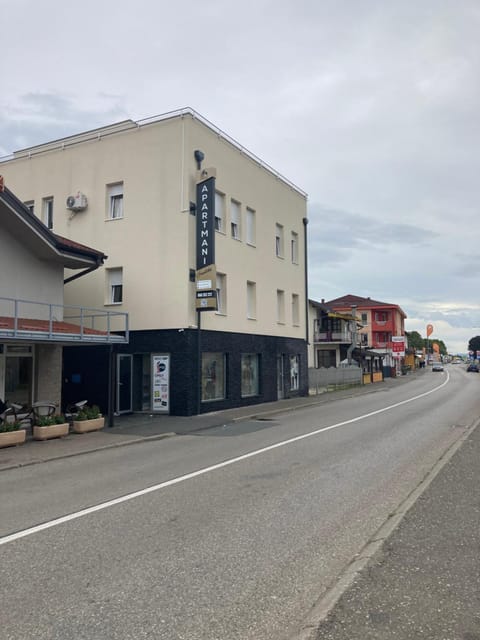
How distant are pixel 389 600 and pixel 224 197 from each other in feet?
64.8

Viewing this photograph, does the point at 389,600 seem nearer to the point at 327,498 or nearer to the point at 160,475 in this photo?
the point at 327,498

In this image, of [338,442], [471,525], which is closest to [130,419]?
[338,442]

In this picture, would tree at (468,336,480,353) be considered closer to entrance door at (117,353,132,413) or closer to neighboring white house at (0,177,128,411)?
entrance door at (117,353,132,413)

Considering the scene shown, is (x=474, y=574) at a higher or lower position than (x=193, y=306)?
lower

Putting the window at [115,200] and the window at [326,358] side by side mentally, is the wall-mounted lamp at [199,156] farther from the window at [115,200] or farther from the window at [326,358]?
the window at [326,358]

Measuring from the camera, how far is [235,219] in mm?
23109

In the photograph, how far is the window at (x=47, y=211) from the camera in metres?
22.8

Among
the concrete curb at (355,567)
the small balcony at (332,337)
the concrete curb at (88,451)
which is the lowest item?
the concrete curb at (88,451)

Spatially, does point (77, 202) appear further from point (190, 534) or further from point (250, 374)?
point (190, 534)

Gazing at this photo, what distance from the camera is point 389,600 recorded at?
12.8ft

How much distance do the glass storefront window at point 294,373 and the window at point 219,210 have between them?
9.14 metres

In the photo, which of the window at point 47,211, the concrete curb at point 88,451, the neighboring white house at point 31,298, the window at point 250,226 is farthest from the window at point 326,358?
the concrete curb at point 88,451

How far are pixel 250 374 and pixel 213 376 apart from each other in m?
3.28

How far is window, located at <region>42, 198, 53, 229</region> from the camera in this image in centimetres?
2284
